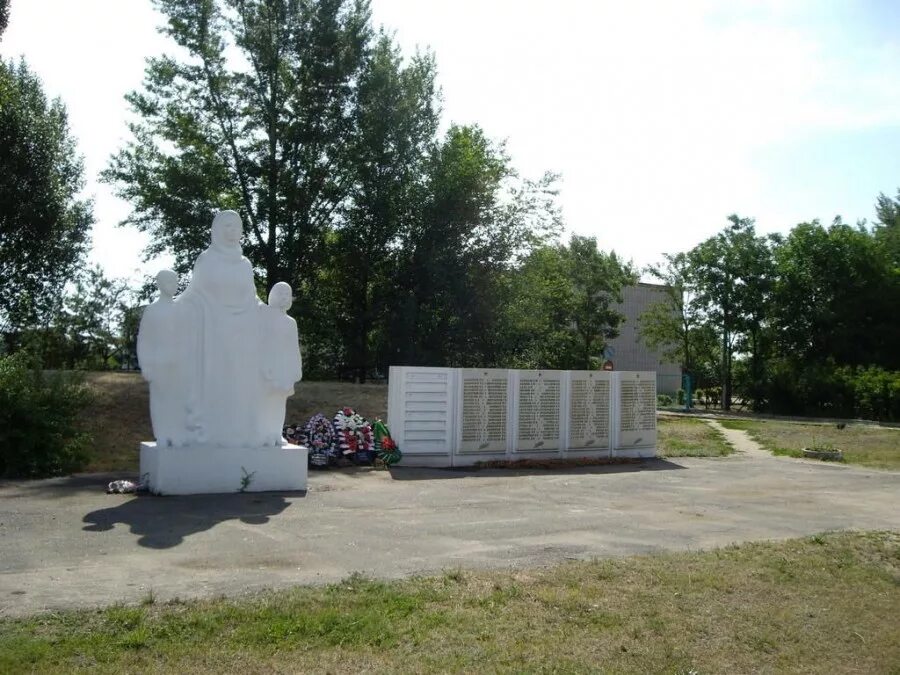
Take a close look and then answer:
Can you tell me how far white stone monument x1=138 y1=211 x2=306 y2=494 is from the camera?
10180 mm

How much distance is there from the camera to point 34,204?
76.3 feet

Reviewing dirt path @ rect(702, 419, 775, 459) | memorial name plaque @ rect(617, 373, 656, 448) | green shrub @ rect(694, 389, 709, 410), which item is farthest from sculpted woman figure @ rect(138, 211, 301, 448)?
green shrub @ rect(694, 389, 709, 410)

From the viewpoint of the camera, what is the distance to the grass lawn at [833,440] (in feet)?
57.9

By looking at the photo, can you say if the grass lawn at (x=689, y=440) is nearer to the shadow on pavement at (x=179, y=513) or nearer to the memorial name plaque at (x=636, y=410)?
the memorial name plaque at (x=636, y=410)

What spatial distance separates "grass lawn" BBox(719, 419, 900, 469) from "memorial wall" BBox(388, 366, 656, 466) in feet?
14.6

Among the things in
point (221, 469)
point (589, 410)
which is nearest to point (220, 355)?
point (221, 469)

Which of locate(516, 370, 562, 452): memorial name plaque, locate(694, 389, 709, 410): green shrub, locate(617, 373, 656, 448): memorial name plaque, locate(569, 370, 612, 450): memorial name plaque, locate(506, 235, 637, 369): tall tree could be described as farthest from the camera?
locate(694, 389, 709, 410): green shrub

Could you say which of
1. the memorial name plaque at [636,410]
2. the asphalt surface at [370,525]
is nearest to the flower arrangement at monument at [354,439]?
the asphalt surface at [370,525]

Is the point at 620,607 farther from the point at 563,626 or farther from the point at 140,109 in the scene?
the point at 140,109

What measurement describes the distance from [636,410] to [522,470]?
3.40 metres

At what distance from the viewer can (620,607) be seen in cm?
567

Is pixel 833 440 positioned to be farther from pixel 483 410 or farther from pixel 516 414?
pixel 483 410

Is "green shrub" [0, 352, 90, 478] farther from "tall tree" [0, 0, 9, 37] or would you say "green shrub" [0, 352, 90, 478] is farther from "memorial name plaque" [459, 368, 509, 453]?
"tall tree" [0, 0, 9, 37]

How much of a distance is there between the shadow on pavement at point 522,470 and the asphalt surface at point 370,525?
3.8 inches
